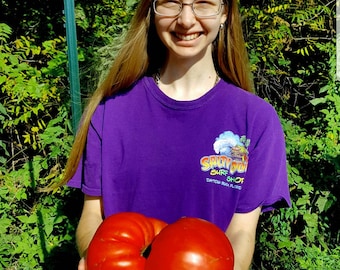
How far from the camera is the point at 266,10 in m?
4.14

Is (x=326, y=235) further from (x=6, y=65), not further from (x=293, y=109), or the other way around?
(x=6, y=65)

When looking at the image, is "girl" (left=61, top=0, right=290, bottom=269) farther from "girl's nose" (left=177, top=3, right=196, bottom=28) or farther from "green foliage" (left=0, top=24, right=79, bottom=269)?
"green foliage" (left=0, top=24, right=79, bottom=269)

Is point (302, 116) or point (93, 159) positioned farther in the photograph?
point (302, 116)

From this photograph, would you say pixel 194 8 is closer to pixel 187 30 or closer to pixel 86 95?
pixel 187 30

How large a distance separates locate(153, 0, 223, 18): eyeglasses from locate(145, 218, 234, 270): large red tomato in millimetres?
669

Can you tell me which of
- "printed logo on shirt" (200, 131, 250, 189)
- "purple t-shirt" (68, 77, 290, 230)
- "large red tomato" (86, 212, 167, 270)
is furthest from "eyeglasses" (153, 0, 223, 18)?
"large red tomato" (86, 212, 167, 270)

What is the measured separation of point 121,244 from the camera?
147 centimetres

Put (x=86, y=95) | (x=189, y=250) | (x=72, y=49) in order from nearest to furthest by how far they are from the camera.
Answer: (x=189, y=250) < (x=72, y=49) < (x=86, y=95)

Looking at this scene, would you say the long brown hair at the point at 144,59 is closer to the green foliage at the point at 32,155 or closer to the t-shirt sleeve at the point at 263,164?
the t-shirt sleeve at the point at 263,164

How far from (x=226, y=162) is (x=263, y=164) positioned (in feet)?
0.39

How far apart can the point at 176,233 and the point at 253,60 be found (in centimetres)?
257

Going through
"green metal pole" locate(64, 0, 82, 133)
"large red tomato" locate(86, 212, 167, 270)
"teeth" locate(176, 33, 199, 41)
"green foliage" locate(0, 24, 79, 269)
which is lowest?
"green foliage" locate(0, 24, 79, 269)

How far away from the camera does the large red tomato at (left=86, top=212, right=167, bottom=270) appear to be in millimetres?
1442

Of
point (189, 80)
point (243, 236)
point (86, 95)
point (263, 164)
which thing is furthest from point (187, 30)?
point (86, 95)
